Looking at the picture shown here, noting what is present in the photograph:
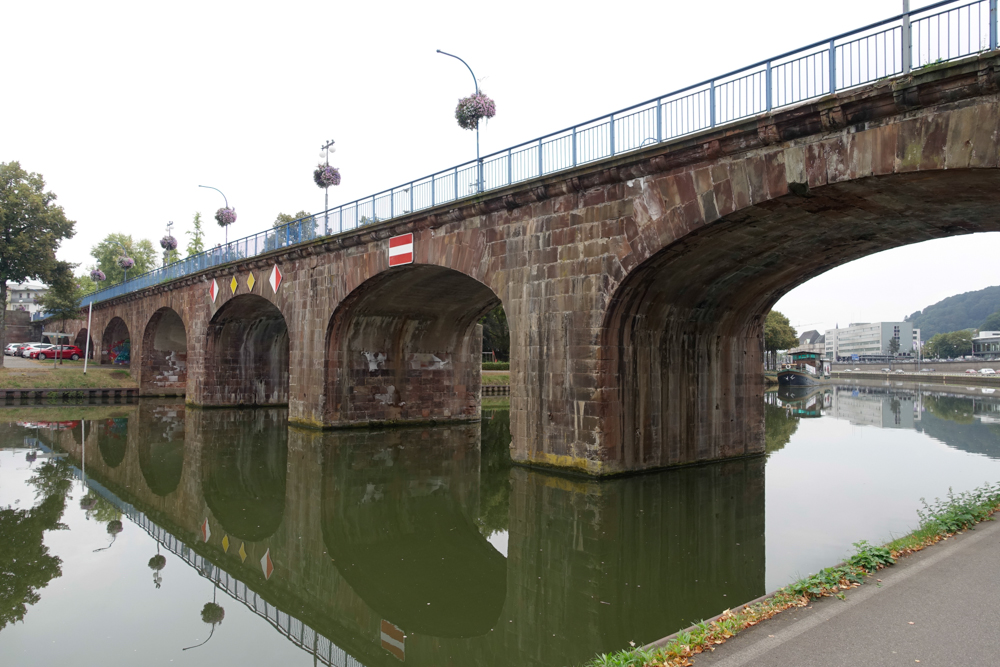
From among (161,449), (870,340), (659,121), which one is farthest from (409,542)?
(870,340)

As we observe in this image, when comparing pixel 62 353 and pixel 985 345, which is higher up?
pixel 985 345

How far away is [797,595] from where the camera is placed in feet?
17.0

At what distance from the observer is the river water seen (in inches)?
229

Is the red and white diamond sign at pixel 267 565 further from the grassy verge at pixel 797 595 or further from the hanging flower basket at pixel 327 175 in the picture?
the hanging flower basket at pixel 327 175

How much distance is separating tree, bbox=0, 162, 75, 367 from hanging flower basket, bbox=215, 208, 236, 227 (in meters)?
9.52

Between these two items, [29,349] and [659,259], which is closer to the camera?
[659,259]

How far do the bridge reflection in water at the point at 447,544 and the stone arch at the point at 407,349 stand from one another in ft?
15.4

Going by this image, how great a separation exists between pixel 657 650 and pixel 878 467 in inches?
473

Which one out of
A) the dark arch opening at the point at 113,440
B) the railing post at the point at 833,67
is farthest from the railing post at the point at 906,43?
the dark arch opening at the point at 113,440

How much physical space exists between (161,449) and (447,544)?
11116mm

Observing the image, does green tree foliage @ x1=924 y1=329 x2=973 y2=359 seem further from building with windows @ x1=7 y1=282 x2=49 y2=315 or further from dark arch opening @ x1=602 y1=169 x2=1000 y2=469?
building with windows @ x1=7 y1=282 x2=49 y2=315

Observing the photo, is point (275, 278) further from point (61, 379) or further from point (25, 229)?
point (25, 229)

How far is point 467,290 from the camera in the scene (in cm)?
2014

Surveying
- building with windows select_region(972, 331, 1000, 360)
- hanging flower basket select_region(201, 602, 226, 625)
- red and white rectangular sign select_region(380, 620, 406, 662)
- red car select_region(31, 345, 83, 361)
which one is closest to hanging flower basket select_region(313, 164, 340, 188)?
hanging flower basket select_region(201, 602, 226, 625)
